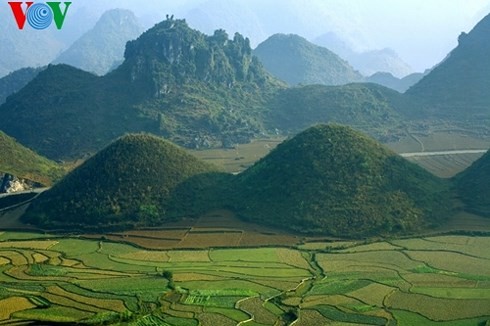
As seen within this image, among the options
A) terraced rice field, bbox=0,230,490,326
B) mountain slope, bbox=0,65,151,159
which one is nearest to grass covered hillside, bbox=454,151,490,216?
terraced rice field, bbox=0,230,490,326

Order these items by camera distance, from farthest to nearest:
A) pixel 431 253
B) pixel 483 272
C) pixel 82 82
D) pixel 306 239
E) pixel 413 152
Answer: pixel 82 82, pixel 413 152, pixel 306 239, pixel 431 253, pixel 483 272

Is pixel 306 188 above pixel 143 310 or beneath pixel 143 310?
above

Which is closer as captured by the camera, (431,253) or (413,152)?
(431,253)

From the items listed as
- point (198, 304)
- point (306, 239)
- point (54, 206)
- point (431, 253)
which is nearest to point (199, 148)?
point (54, 206)

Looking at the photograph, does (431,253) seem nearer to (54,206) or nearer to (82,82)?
(54,206)

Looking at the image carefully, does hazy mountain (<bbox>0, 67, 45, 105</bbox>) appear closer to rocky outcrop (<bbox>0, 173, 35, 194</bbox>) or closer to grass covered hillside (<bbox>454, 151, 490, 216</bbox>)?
rocky outcrop (<bbox>0, 173, 35, 194</bbox>)

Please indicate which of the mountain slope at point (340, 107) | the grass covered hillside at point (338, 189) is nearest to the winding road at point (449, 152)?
the mountain slope at point (340, 107)

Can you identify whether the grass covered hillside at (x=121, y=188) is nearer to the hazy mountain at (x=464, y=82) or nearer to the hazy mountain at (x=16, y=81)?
the hazy mountain at (x=464, y=82)
